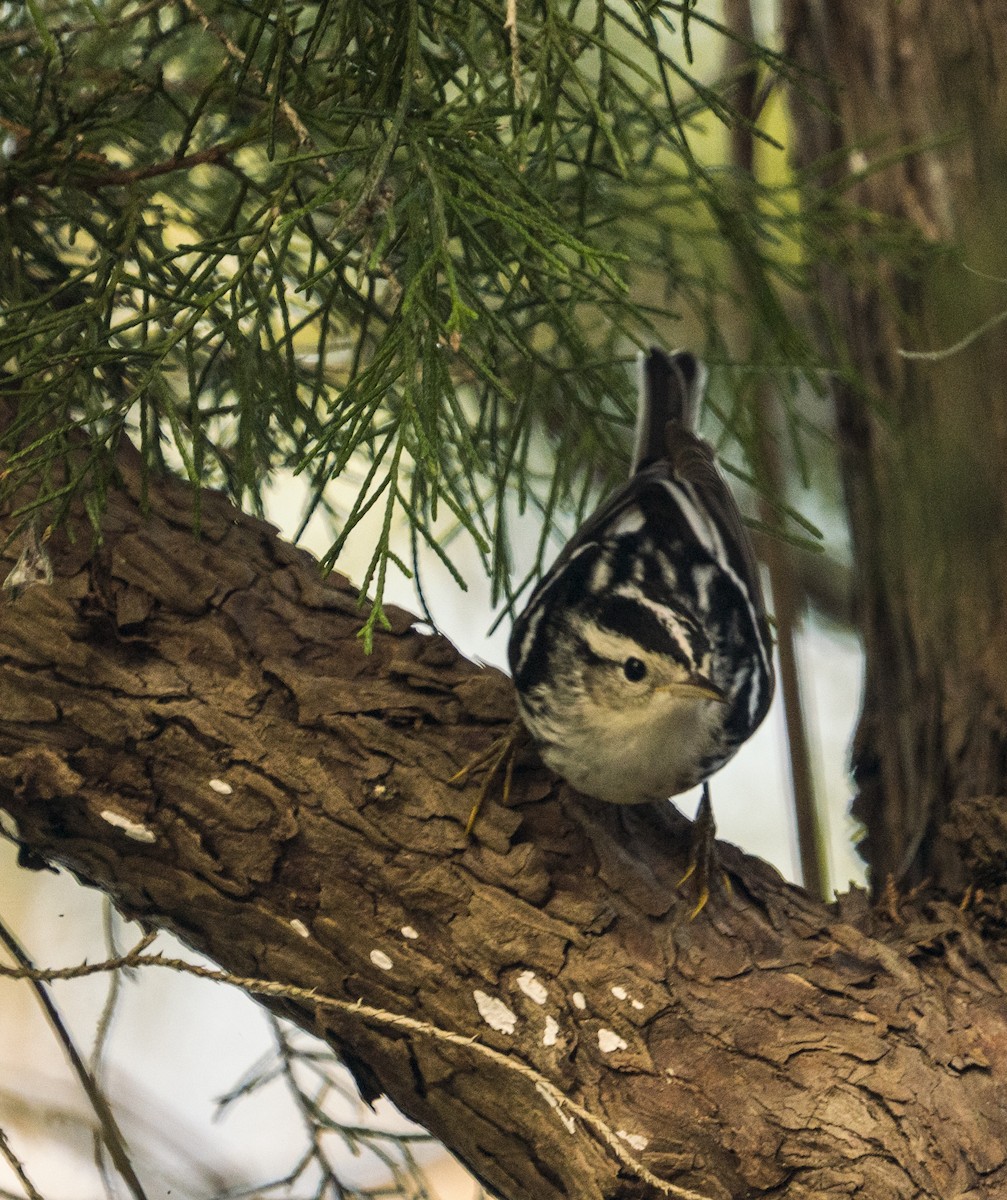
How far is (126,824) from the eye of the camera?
194 cm

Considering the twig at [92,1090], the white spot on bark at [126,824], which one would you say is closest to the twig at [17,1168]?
the twig at [92,1090]

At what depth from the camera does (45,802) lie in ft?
6.39

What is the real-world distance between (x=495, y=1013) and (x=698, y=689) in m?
0.59

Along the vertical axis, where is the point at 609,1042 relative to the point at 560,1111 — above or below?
above

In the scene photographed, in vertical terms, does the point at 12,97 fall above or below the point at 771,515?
below

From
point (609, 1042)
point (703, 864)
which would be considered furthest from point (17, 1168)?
point (703, 864)

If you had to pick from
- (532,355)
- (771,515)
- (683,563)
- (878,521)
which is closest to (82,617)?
(532,355)

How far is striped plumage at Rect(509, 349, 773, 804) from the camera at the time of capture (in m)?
2.08

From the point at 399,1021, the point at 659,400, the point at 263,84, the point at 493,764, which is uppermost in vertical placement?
the point at 659,400

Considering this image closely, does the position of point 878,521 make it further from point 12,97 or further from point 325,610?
point 12,97

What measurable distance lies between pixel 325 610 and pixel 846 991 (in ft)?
3.46

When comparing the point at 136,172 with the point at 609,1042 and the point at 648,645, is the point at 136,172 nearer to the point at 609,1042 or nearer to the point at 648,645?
the point at 648,645

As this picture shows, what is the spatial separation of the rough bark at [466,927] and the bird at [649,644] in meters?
0.13

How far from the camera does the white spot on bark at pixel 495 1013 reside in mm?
1877
